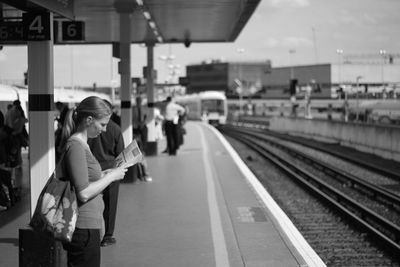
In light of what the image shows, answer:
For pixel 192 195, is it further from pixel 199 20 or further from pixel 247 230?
pixel 199 20

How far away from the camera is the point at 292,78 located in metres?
88.3

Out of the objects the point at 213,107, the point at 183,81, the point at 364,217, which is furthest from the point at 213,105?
the point at 364,217

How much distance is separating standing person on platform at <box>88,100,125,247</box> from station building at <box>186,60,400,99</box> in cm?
1799

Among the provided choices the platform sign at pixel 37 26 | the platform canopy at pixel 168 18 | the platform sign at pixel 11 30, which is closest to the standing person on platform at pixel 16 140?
the platform canopy at pixel 168 18

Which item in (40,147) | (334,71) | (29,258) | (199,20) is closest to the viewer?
(29,258)

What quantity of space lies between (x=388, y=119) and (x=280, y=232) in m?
22.9

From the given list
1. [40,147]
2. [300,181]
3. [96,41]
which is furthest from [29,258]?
[96,41]

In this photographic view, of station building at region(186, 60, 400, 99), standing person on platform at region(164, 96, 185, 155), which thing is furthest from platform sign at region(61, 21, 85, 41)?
station building at region(186, 60, 400, 99)

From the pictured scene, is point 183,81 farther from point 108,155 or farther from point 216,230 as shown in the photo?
point 108,155

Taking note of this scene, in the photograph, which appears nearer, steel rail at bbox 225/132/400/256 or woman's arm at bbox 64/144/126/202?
woman's arm at bbox 64/144/126/202

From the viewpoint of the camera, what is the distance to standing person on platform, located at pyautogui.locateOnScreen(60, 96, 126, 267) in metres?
4.05

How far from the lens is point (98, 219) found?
421cm

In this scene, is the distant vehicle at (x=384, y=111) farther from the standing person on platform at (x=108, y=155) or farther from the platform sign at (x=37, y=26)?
the platform sign at (x=37, y=26)

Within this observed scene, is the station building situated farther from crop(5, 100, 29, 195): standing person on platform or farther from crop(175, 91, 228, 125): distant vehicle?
crop(5, 100, 29, 195): standing person on platform
